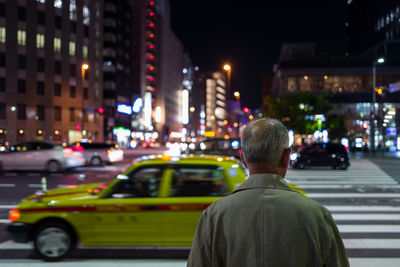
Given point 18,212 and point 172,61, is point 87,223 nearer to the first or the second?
point 18,212

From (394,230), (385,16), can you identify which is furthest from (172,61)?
(394,230)

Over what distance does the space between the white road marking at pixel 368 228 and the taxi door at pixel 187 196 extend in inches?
138

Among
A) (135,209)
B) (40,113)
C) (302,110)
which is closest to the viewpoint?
(135,209)

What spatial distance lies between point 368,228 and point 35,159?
18.0m

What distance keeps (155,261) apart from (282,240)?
504 cm

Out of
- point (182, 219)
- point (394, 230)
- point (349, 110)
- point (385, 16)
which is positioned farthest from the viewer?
point (385, 16)

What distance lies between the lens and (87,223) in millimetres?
6551

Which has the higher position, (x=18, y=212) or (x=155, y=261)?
(x=18, y=212)

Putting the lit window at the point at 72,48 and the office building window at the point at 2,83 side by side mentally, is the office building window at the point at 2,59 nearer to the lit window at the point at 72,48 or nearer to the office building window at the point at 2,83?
the office building window at the point at 2,83

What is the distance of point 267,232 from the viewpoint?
1922 mm

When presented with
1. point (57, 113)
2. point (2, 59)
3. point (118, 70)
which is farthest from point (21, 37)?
point (118, 70)

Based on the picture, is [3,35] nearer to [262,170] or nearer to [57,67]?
[57,67]

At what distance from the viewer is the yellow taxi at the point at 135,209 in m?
6.45

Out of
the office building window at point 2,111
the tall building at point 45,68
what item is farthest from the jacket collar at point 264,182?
the office building window at point 2,111
